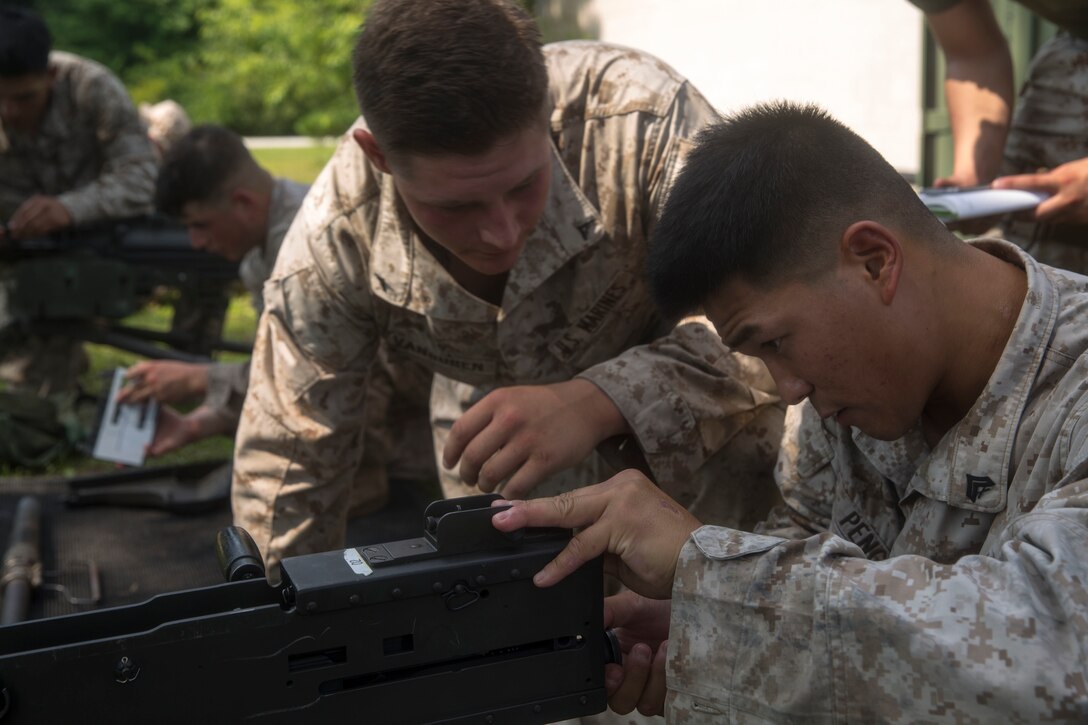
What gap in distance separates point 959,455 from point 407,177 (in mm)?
1413

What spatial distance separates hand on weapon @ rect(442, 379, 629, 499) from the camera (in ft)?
8.18

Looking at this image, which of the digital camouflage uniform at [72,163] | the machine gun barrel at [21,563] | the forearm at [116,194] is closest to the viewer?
the machine gun barrel at [21,563]

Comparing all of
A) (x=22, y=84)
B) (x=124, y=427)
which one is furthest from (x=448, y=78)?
(x=22, y=84)

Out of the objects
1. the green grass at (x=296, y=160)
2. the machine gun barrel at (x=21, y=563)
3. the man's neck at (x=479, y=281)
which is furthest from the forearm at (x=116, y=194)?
the green grass at (x=296, y=160)

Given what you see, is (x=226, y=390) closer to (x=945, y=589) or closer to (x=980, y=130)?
(x=980, y=130)

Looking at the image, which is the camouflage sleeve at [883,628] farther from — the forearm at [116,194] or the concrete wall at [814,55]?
the concrete wall at [814,55]

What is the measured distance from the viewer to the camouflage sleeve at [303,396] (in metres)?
3.20

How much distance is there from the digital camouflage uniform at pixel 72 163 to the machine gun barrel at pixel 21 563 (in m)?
2.53

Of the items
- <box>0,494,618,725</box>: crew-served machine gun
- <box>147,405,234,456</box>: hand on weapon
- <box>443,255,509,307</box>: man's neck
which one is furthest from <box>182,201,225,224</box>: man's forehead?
<box>0,494,618,725</box>: crew-served machine gun

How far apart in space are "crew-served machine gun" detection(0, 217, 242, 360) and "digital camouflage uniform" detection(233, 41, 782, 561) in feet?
14.1

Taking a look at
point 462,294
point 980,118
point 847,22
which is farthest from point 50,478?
point 847,22

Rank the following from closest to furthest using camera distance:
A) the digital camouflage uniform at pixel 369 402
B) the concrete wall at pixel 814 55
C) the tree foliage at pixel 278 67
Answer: the digital camouflage uniform at pixel 369 402 < the concrete wall at pixel 814 55 < the tree foliage at pixel 278 67

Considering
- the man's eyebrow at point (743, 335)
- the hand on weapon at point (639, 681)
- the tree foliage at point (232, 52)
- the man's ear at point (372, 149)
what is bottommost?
the tree foliage at point (232, 52)

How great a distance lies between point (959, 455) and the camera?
2037 mm
